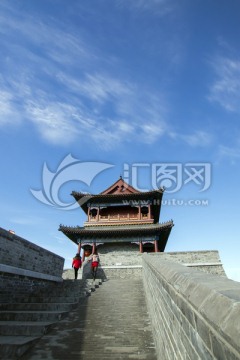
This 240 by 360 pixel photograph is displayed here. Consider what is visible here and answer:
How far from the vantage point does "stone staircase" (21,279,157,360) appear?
12.9ft

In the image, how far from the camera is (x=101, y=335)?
475cm

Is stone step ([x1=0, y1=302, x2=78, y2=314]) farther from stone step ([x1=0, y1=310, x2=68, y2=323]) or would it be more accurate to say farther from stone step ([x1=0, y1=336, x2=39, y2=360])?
stone step ([x1=0, y1=336, x2=39, y2=360])

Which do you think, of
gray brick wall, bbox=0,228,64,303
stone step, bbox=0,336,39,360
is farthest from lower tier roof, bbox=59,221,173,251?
stone step, bbox=0,336,39,360

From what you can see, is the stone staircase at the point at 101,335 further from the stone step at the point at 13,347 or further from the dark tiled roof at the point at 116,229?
the dark tiled roof at the point at 116,229

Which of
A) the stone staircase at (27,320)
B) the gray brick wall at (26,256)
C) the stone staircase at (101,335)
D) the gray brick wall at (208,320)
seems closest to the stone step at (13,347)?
the stone staircase at (27,320)

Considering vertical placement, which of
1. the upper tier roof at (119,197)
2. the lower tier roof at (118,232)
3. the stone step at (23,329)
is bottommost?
the stone step at (23,329)

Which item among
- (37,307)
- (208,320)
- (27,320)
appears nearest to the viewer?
(208,320)

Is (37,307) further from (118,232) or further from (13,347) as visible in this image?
(118,232)

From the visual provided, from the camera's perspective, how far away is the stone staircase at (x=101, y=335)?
3.93 metres

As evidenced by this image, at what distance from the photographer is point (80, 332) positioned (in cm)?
491

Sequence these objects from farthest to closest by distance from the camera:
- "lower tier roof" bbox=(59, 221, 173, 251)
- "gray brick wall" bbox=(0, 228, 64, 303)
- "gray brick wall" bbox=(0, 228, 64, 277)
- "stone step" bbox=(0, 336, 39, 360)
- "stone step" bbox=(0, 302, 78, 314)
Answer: "lower tier roof" bbox=(59, 221, 173, 251) < "gray brick wall" bbox=(0, 228, 64, 277) < "gray brick wall" bbox=(0, 228, 64, 303) < "stone step" bbox=(0, 302, 78, 314) < "stone step" bbox=(0, 336, 39, 360)

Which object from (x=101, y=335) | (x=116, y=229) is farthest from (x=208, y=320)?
(x=116, y=229)

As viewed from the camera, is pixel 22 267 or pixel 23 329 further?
pixel 22 267

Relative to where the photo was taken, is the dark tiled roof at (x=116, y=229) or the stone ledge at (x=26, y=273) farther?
the dark tiled roof at (x=116, y=229)
